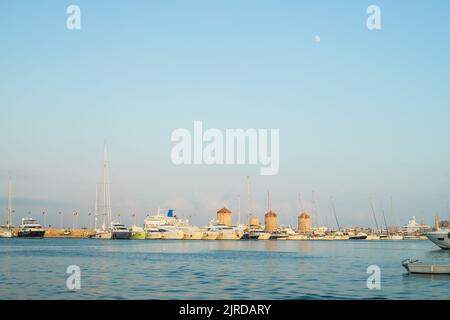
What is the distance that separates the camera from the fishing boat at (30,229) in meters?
171

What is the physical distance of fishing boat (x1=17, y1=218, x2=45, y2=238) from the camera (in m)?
171

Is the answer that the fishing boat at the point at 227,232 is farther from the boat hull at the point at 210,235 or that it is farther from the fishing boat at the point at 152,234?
the fishing boat at the point at 152,234

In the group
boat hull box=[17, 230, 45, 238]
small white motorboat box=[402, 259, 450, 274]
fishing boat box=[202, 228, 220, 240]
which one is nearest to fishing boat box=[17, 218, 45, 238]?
boat hull box=[17, 230, 45, 238]

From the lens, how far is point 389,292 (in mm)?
31766

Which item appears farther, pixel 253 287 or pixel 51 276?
pixel 51 276

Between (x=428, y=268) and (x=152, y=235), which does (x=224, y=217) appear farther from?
(x=428, y=268)

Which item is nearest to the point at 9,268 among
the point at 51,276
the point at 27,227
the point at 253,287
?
the point at 51,276

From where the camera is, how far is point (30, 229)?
173 metres

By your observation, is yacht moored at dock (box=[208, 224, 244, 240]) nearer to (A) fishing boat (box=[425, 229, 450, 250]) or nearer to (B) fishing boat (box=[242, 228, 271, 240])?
(B) fishing boat (box=[242, 228, 271, 240])

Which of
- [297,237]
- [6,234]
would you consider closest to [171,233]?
[6,234]

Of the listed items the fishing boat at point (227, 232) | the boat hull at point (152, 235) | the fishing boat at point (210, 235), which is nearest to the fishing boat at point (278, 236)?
the fishing boat at point (227, 232)
